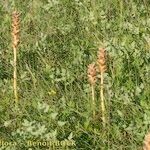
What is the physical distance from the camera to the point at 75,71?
3.95 metres

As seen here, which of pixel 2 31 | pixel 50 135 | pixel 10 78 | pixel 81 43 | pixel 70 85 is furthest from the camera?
Answer: pixel 2 31

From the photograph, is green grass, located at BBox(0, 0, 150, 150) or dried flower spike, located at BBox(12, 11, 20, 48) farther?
dried flower spike, located at BBox(12, 11, 20, 48)

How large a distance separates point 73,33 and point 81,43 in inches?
12.3

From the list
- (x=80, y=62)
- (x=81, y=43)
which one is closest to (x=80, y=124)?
(x=80, y=62)

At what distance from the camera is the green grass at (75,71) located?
3.04 meters

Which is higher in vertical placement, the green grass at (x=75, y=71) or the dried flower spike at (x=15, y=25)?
the dried flower spike at (x=15, y=25)

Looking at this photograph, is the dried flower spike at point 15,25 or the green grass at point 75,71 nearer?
the green grass at point 75,71

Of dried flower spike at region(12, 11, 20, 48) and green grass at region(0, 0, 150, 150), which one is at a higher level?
dried flower spike at region(12, 11, 20, 48)

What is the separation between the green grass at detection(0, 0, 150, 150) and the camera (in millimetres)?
3041

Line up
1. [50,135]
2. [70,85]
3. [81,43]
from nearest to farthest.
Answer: [50,135] → [70,85] → [81,43]

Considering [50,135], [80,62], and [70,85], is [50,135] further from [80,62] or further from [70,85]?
[80,62]

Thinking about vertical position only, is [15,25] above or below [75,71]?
above

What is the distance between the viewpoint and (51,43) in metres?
4.59

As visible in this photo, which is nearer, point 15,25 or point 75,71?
point 15,25
